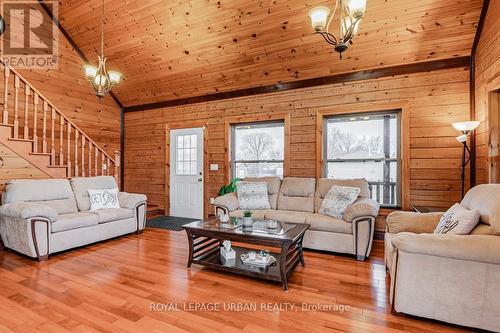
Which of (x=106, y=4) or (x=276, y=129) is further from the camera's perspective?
(x=276, y=129)

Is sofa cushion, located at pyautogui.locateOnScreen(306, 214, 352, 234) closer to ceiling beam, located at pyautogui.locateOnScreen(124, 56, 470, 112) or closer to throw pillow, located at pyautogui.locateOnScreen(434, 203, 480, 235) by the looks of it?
throw pillow, located at pyautogui.locateOnScreen(434, 203, 480, 235)

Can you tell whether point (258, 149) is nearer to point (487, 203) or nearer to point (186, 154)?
point (186, 154)

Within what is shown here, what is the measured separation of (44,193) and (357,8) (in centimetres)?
439

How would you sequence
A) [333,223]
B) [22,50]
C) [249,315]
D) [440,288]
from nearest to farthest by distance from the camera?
1. [440,288]
2. [249,315]
3. [333,223]
4. [22,50]

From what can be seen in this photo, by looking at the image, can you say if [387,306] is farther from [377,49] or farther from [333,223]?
[377,49]

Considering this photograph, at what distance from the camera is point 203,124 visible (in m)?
5.57

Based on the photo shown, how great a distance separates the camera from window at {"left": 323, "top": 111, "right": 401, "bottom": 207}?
13.7 ft

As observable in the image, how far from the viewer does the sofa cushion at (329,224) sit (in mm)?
3281

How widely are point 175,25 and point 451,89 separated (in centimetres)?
430

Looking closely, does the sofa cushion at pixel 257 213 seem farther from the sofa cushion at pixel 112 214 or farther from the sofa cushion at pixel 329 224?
the sofa cushion at pixel 112 214

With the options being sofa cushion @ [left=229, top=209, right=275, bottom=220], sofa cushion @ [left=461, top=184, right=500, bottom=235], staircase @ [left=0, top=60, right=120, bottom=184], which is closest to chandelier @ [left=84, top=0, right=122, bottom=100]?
staircase @ [left=0, top=60, right=120, bottom=184]

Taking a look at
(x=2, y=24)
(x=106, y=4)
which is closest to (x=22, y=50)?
(x=2, y=24)

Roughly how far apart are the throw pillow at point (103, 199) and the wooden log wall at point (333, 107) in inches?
71.3

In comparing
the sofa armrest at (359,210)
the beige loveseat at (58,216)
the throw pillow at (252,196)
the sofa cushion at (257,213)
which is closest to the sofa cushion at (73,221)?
the beige loveseat at (58,216)
